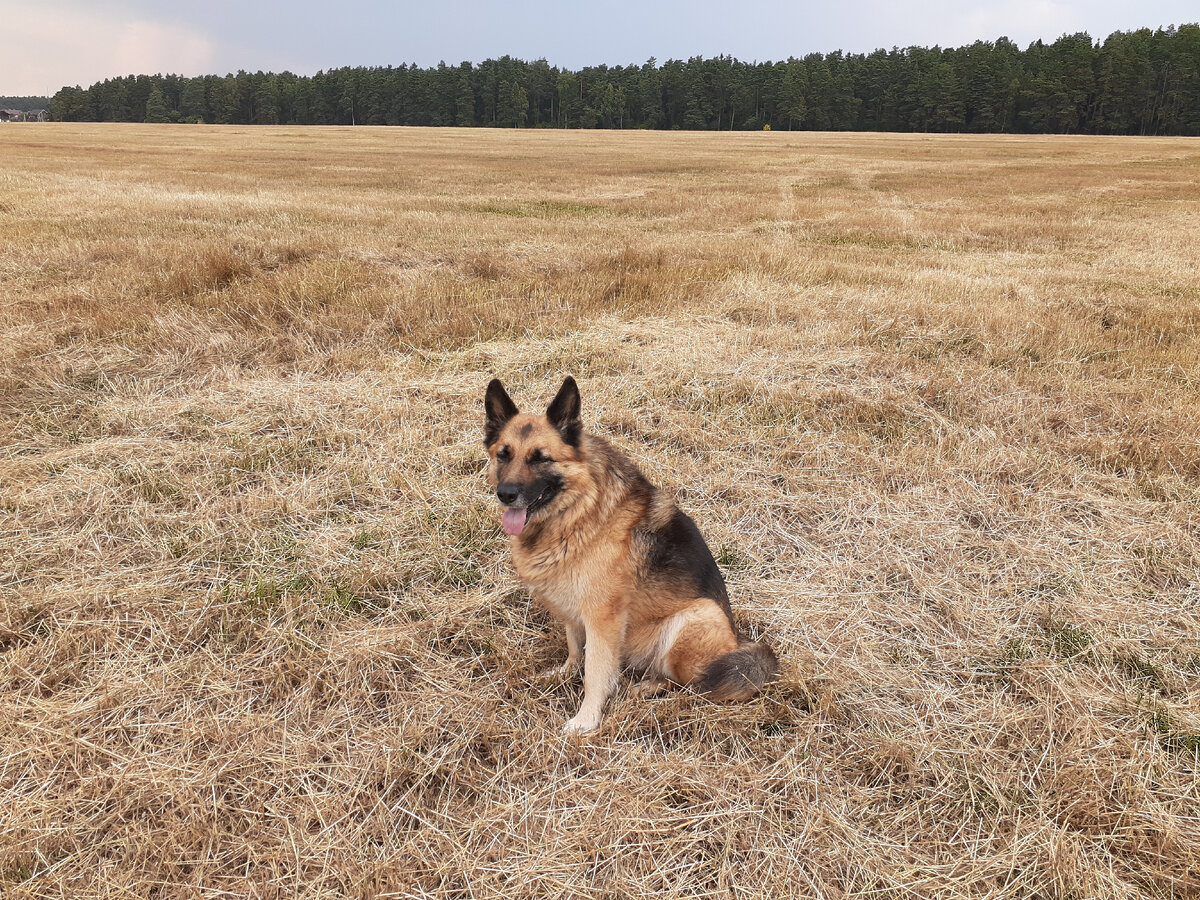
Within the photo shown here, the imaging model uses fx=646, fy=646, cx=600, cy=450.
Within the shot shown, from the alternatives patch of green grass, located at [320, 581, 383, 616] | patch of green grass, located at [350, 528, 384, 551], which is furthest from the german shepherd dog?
patch of green grass, located at [350, 528, 384, 551]

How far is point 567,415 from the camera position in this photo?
131 inches

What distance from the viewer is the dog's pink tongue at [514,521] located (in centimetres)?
325

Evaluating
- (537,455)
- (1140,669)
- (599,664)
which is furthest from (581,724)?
(1140,669)

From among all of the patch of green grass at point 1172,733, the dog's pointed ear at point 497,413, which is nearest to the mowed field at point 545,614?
the patch of green grass at point 1172,733

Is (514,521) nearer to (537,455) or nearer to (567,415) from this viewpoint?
(537,455)

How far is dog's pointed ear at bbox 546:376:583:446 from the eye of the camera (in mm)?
3273

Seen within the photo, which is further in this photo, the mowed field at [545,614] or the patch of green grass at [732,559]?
the patch of green grass at [732,559]

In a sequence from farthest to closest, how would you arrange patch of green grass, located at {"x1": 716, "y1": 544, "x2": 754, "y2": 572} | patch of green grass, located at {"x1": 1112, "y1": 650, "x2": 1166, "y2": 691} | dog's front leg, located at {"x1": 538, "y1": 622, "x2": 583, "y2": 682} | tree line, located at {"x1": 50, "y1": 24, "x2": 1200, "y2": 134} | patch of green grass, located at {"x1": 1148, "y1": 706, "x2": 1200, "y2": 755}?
tree line, located at {"x1": 50, "y1": 24, "x2": 1200, "y2": 134}
patch of green grass, located at {"x1": 716, "y1": 544, "x2": 754, "y2": 572}
dog's front leg, located at {"x1": 538, "y1": 622, "x2": 583, "y2": 682}
patch of green grass, located at {"x1": 1112, "y1": 650, "x2": 1166, "y2": 691}
patch of green grass, located at {"x1": 1148, "y1": 706, "x2": 1200, "y2": 755}

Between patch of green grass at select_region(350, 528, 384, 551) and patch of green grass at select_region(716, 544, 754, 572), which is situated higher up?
patch of green grass at select_region(350, 528, 384, 551)

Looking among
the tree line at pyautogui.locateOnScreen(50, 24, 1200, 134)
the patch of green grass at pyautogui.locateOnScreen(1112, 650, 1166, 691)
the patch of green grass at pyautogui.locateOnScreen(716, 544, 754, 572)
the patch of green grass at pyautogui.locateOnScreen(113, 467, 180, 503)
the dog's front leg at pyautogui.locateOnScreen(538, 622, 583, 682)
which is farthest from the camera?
the tree line at pyautogui.locateOnScreen(50, 24, 1200, 134)

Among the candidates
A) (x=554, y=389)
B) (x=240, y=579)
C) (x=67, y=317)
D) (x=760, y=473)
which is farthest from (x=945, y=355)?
(x=67, y=317)

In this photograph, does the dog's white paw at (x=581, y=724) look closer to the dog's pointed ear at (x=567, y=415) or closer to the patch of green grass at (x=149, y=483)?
the dog's pointed ear at (x=567, y=415)

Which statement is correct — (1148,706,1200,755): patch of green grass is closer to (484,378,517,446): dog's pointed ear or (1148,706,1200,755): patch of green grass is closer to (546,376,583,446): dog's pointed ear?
(546,376,583,446): dog's pointed ear

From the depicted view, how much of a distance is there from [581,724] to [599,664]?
30 centimetres
